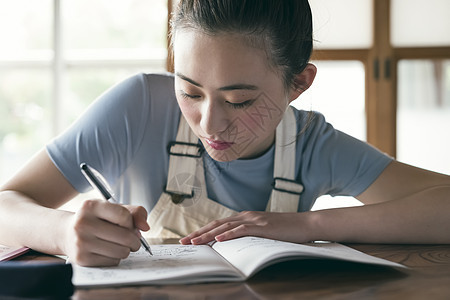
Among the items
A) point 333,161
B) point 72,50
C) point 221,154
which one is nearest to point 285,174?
point 333,161

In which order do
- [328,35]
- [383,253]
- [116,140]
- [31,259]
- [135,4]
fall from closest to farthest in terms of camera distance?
[31,259] < [383,253] < [116,140] < [328,35] < [135,4]

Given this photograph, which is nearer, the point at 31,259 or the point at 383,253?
the point at 31,259

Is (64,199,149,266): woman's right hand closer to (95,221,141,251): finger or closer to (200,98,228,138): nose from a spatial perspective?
(95,221,141,251): finger

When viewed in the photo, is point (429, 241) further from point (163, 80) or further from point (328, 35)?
point (328, 35)

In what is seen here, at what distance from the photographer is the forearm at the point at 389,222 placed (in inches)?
41.8

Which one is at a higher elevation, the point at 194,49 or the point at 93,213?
the point at 194,49

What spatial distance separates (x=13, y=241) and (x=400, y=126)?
281 cm

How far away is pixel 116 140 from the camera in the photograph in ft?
4.09

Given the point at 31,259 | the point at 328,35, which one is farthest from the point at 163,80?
the point at 328,35

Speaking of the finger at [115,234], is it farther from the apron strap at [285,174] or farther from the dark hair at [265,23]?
the apron strap at [285,174]

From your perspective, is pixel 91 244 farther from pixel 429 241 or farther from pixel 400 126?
pixel 400 126

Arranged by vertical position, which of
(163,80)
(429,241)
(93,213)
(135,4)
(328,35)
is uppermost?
(135,4)

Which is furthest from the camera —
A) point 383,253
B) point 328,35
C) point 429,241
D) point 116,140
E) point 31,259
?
point 328,35

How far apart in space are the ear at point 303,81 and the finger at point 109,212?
0.57 m
